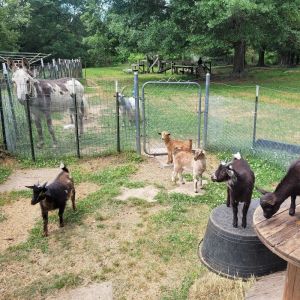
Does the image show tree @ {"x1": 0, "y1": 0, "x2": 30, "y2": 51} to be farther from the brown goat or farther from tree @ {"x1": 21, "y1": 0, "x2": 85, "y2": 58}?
the brown goat

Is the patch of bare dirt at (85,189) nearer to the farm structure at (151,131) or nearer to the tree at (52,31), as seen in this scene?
the farm structure at (151,131)

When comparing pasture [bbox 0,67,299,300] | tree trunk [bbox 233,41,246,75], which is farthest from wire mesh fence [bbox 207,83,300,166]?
tree trunk [bbox 233,41,246,75]

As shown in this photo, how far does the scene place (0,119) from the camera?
31.7 feet

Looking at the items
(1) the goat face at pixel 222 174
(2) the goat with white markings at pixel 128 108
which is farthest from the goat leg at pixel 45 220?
(2) the goat with white markings at pixel 128 108

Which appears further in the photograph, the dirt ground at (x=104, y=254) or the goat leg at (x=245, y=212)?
the goat leg at (x=245, y=212)

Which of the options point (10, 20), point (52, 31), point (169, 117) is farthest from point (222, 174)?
point (52, 31)

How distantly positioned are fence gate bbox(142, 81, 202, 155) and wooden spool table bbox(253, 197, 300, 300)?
4741 millimetres

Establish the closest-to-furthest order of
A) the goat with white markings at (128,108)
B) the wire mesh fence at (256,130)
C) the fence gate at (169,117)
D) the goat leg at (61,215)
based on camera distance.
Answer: the goat leg at (61,215) < the wire mesh fence at (256,130) < the fence gate at (169,117) < the goat with white markings at (128,108)

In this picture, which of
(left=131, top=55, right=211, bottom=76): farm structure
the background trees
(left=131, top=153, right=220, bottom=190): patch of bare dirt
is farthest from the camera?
(left=131, top=55, right=211, bottom=76): farm structure

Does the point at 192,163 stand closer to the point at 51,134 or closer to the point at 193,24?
the point at 51,134

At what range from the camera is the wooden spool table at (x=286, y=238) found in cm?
297

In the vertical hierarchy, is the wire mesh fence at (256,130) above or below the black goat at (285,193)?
below

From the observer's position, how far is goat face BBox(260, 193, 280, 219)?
341 cm

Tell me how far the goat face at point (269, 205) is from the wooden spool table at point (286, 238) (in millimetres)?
51
